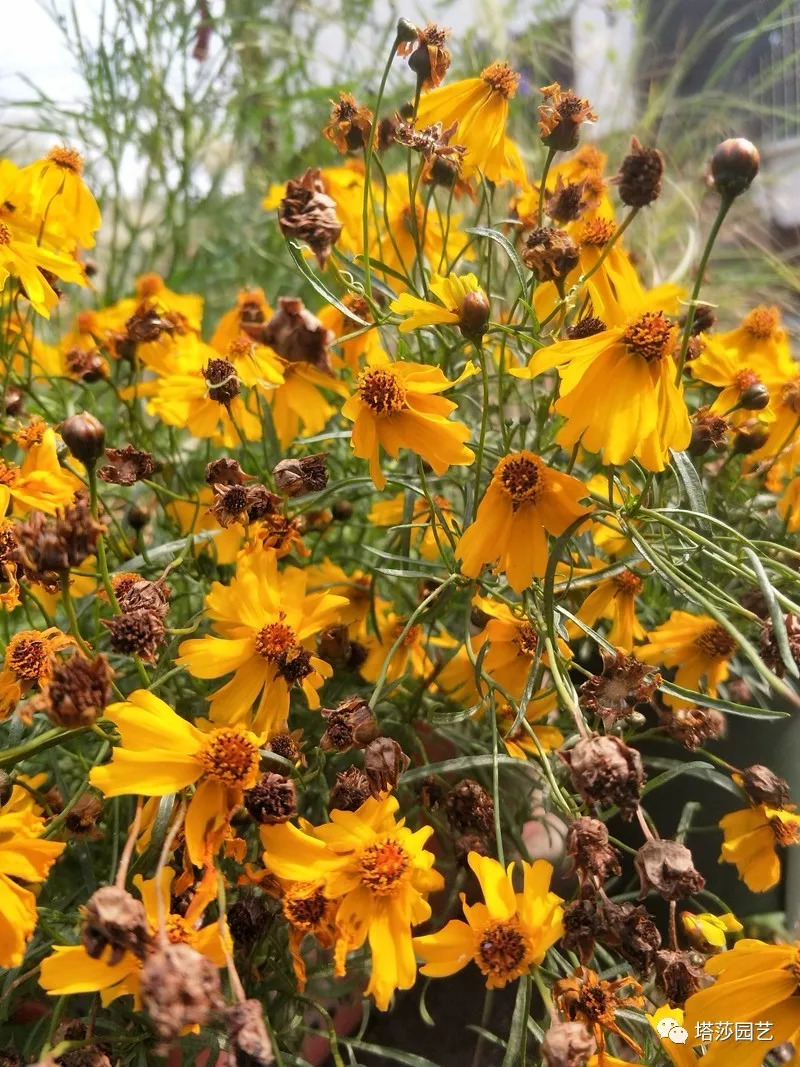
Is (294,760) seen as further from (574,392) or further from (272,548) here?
(574,392)

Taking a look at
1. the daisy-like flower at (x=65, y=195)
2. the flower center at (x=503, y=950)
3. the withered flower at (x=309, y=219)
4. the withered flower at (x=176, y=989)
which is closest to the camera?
the withered flower at (x=176, y=989)

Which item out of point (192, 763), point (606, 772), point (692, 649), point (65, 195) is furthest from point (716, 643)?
point (65, 195)

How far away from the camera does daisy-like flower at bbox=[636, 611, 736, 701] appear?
0.50m

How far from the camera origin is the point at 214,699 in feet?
1.42

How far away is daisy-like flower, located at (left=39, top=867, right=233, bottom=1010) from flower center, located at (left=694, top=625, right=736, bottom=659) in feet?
1.11

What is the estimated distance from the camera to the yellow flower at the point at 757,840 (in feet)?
1.41

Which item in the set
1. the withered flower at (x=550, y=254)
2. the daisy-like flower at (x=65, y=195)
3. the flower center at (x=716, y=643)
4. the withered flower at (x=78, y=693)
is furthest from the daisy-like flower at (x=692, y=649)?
the daisy-like flower at (x=65, y=195)

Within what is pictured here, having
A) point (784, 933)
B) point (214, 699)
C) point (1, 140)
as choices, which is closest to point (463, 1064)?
point (784, 933)

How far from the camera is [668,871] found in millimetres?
345

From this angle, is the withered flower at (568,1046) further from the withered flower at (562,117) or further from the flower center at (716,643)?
the withered flower at (562,117)

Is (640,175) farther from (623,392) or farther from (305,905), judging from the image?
(305,905)

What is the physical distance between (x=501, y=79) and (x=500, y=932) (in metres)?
0.53

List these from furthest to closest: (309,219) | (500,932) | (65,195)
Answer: (65,195) < (309,219) < (500,932)

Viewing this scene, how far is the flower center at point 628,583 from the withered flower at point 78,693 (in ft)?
1.04
